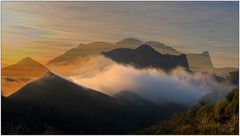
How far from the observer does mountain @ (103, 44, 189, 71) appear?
36.5ft

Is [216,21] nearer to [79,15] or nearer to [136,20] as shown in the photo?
[136,20]

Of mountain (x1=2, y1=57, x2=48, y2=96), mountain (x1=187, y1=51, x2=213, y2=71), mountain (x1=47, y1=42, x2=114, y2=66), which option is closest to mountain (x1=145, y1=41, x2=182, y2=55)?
mountain (x1=187, y1=51, x2=213, y2=71)

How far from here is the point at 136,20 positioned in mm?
11125

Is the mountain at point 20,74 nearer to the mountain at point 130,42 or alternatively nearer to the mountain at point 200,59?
the mountain at point 130,42

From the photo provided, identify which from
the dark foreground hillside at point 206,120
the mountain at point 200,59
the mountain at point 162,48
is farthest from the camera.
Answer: the mountain at point 200,59

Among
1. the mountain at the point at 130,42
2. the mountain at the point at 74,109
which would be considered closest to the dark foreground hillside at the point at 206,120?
the mountain at the point at 74,109

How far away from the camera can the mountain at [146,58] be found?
36.5 ft

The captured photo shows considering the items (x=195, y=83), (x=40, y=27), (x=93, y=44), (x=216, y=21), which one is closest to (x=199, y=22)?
(x=216, y=21)

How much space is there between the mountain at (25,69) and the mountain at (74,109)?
13 cm

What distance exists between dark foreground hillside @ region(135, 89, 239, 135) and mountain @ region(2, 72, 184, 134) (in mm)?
300

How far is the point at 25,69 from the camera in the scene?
11117mm

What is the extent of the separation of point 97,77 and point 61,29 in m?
1.00

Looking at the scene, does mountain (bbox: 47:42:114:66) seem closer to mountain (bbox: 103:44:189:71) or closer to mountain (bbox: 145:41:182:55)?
mountain (bbox: 103:44:189:71)

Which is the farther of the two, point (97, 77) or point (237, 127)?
point (97, 77)
